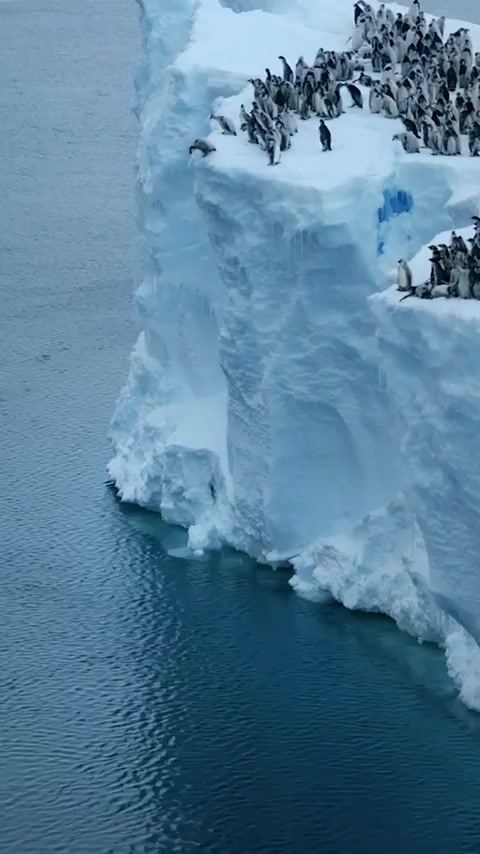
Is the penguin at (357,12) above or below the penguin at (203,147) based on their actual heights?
above

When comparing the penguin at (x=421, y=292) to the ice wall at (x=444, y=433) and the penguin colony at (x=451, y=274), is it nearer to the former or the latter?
the penguin colony at (x=451, y=274)

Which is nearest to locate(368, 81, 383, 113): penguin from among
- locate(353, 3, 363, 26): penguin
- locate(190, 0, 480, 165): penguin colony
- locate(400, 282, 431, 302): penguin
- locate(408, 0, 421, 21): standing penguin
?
locate(190, 0, 480, 165): penguin colony

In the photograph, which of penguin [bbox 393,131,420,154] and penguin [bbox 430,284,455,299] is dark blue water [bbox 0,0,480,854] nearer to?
penguin [bbox 430,284,455,299]

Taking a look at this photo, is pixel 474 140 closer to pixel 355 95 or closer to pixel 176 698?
pixel 355 95

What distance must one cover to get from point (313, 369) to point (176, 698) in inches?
202

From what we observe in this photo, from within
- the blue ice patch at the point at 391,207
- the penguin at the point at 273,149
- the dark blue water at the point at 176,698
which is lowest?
the dark blue water at the point at 176,698

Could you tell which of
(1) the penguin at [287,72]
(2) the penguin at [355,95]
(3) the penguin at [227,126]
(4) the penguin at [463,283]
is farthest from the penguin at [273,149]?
(4) the penguin at [463,283]

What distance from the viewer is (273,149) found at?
25.9 meters

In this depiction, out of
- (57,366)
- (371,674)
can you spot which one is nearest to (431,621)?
(371,674)

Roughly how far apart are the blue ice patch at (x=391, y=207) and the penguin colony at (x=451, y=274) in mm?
2625

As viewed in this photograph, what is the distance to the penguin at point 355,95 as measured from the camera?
28.5m

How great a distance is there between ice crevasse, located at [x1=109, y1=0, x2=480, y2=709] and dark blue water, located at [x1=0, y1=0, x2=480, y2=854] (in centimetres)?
74

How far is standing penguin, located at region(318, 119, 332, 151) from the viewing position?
26188 millimetres

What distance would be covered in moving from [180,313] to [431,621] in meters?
8.19
